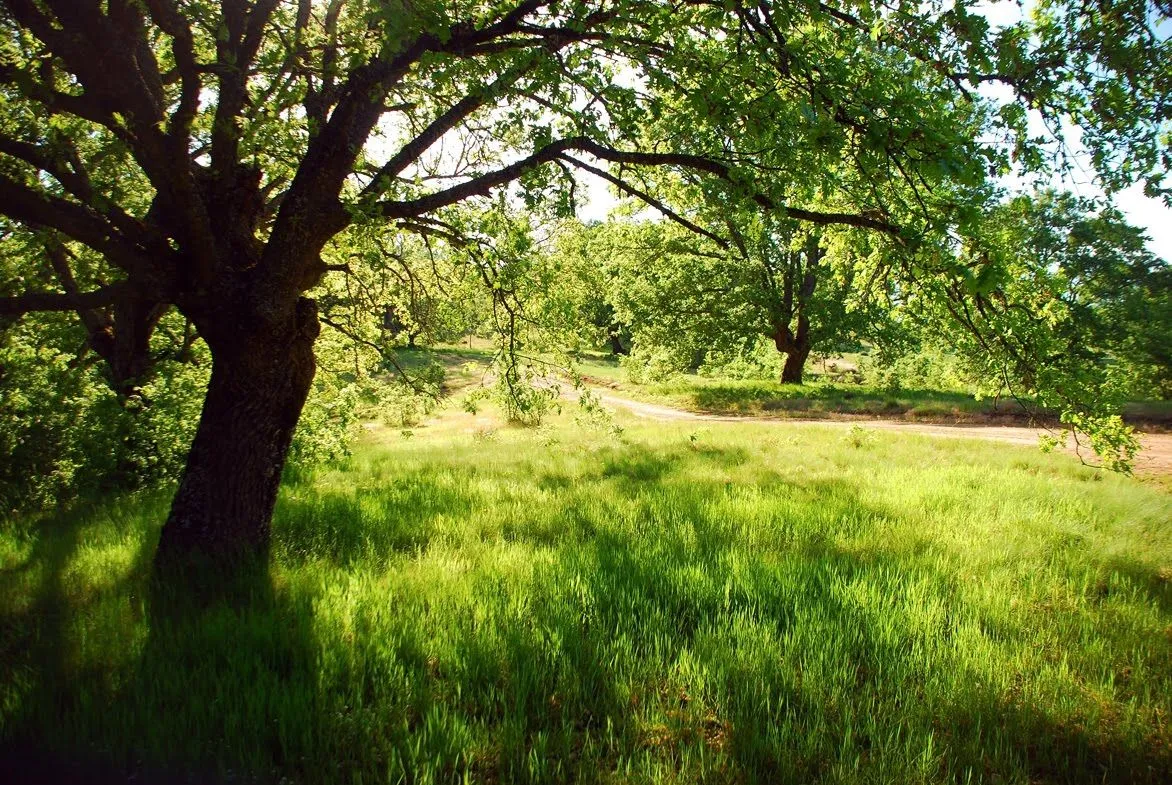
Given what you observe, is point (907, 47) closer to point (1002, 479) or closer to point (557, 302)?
point (557, 302)

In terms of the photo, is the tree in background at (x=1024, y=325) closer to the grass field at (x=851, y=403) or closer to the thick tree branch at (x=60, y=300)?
the thick tree branch at (x=60, y=300)

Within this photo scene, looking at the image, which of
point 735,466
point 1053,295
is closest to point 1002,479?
point 735,466

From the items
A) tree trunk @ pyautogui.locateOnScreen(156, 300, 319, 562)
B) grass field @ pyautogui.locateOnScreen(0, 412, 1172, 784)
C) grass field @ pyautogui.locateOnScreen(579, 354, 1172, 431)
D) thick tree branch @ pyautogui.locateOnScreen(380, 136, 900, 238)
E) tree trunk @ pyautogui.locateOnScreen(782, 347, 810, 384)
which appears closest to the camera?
grass field @ pyautogui.locateOnScreen(0, 412, 1172, 784)

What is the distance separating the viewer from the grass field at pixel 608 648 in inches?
97.5

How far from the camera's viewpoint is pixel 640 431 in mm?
14078

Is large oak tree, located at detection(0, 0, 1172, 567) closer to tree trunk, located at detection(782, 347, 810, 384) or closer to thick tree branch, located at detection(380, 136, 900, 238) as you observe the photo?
thick tree branch, located at detection(380, 136, 900, 238)

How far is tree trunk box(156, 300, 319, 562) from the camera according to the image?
178 inches

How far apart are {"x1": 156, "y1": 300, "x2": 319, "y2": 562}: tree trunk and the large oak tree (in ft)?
0.06

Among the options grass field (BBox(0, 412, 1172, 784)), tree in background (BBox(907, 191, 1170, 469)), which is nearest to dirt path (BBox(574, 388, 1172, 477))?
grass field (BBox(0, 412, 1172, 784))

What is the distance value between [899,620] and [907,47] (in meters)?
3.96

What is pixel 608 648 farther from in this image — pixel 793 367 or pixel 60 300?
pixel 793 367

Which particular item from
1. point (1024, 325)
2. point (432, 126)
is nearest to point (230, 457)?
point (432, 126)

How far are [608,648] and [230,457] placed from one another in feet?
11.7

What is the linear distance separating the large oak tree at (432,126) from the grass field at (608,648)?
135cm
